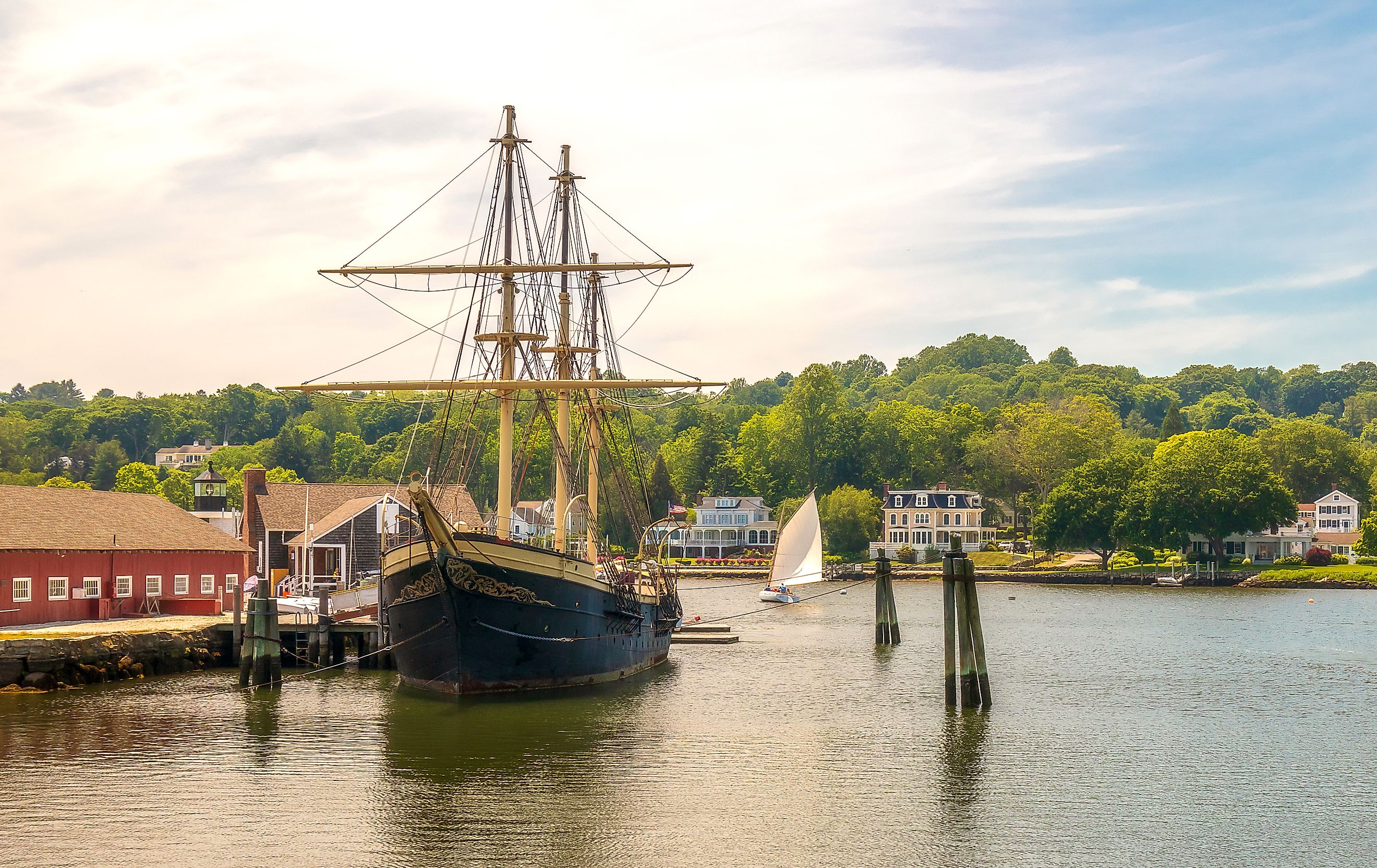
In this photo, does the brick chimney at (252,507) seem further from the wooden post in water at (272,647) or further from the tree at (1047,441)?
the tree at (1047,441)

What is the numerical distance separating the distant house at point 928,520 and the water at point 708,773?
328 ft

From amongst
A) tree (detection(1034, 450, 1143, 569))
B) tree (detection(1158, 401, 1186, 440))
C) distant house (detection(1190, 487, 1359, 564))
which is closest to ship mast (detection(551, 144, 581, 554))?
tree (detection(1034, 450, 1143, 569))

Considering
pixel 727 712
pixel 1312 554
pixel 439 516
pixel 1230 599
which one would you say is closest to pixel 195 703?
pixel 439 516

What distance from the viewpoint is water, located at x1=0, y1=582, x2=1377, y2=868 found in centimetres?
2378

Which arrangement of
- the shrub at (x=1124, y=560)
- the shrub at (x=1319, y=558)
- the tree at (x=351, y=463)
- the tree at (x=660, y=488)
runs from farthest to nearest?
the tree at (x=351, y=463) → the tree at (x=660, y=488) → the shrub at (x=1124, y=560) → the shrub at (x=1319, y=558)

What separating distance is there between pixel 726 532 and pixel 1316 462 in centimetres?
7229

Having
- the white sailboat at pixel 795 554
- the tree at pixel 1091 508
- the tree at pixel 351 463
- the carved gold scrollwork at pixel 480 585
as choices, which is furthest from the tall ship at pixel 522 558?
the tree at pixel 351 463

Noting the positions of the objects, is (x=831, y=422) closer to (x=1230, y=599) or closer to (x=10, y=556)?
(x=1230, y=599)

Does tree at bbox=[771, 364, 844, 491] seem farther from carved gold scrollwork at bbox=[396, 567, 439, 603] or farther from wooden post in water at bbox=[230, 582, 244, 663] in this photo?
carved gold scrollwork at bbox=[396, 567, 439, 603]

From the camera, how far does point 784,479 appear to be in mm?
174000

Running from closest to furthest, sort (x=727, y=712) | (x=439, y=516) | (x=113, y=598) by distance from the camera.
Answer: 1. (x=439, y=516)
2. (x=727, y=712)
3. (x=113, y=598)

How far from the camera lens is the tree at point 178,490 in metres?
160

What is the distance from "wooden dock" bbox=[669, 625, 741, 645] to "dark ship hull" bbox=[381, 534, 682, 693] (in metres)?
15.5

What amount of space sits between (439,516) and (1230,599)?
78.9 m
